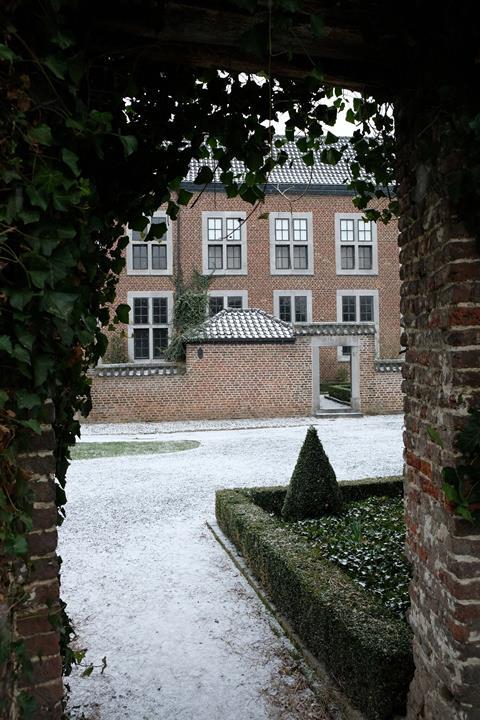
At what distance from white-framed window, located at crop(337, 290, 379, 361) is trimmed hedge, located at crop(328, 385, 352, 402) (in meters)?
2.03

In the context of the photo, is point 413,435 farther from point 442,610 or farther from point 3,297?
point 3,297

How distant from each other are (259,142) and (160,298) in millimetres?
21188

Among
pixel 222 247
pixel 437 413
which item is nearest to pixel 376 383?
pixel 222 247

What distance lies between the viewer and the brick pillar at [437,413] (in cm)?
240

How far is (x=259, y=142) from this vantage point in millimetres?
2748

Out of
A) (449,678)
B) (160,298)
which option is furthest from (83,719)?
(160,298)

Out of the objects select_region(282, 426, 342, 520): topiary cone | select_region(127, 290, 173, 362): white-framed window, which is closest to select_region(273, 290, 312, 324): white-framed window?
select_region(127, 290, 173, 362): white-framed window

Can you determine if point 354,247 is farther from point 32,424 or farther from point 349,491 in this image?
point 32,424

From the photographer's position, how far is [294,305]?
2456 centimetres

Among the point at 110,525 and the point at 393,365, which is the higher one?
the point at 393,365

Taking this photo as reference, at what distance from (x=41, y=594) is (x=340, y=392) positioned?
20564mm

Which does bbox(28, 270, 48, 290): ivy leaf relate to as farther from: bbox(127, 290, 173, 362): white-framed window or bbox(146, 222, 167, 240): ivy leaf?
bbox(127, 290, 173, 362): white-framed window

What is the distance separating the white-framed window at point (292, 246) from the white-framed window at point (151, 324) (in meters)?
4.57

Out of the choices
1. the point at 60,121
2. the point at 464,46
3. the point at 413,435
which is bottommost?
the point at 413,435
